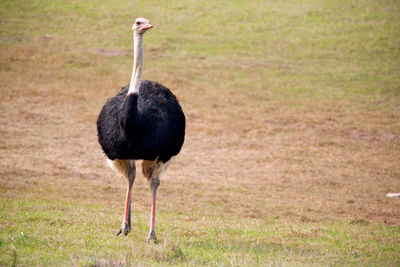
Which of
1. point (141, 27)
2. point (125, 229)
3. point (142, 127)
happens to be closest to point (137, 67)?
point (141, 27)

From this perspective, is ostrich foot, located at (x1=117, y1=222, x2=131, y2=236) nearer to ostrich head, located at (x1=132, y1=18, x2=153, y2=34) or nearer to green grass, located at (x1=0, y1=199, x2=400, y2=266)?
green grass, located at (x1=0, y1=199, x2=400, y2=266)

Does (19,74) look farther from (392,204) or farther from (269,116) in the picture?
(392,204)

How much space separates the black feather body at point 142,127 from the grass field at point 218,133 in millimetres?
1046

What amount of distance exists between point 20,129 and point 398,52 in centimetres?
1583

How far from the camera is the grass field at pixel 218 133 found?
725cm

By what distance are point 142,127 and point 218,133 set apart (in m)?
10.2

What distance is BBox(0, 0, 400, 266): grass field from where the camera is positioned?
7254 mm

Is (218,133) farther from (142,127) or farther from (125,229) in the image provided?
(142,127)

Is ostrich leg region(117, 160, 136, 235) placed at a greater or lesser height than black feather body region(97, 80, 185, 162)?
lesser

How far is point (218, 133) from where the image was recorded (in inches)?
674

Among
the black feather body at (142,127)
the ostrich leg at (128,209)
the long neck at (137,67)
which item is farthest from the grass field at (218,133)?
the long neck at (137,67)

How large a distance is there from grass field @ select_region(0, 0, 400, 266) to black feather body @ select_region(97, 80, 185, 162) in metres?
1.05

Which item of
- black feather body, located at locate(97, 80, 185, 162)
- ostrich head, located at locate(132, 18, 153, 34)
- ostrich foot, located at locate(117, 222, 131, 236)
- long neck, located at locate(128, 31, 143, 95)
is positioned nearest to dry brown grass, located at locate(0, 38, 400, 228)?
ostrich foot, located at locate(117, 222, 131, 236)

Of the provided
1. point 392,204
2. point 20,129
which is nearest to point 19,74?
point 20,129
